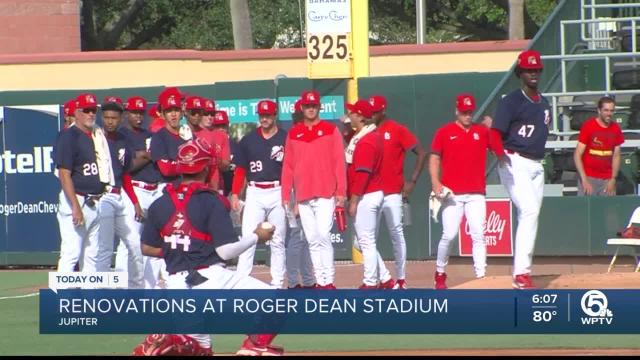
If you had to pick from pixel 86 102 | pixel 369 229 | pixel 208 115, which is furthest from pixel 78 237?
pixel 369 229

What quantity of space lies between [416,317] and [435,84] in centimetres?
839

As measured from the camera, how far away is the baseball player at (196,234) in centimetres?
923

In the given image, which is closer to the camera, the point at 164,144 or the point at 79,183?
the point at 79,183

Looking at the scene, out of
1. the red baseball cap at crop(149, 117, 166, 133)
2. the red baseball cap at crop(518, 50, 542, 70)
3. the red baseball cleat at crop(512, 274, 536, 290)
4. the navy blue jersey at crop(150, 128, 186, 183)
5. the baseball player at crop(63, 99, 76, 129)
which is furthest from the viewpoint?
the red baseball cap at crop(149, 117, 166, 133)

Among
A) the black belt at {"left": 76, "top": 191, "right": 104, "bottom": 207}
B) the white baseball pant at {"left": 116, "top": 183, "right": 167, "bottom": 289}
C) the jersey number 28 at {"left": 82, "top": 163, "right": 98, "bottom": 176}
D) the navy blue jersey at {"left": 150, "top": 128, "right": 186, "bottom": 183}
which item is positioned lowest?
the white baseball pant at {"left": 116, "top": 183, "right": 167, "bottom": 289}

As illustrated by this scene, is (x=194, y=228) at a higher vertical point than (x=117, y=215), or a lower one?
higher

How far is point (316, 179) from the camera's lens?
1348 centimetres

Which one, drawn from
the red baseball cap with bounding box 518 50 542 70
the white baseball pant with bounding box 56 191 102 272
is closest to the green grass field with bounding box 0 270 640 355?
the white baseball pant with bounding box 56 191 102 272

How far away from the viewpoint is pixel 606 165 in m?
16.8

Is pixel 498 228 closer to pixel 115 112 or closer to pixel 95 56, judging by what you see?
pixel 115 112

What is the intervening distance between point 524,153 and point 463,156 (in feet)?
4.66

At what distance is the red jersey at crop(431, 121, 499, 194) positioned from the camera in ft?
46.4

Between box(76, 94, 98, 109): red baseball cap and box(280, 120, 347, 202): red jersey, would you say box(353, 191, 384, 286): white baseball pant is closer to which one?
box(280, 120, 347, 202): red jersey

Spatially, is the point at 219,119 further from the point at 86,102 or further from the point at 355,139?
the point at 86,102
